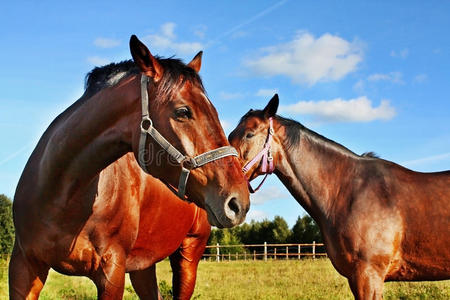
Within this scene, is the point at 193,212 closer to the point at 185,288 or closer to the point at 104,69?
the point at 185,288

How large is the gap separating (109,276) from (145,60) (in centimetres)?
154

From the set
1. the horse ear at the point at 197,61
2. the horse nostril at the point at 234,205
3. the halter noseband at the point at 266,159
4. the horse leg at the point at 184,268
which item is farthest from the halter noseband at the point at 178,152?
the horse leg at the point at 184,268

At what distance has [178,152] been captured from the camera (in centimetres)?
262

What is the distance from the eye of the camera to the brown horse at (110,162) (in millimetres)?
2598

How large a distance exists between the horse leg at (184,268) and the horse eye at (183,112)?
300 centimetres

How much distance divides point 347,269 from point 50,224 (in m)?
2.93

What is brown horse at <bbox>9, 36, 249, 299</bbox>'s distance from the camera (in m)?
2.60

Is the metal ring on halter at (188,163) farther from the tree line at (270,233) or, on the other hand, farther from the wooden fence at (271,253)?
the tree line at (270,233)

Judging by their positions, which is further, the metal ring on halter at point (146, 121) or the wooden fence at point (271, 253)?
the wooden fence at point (271, 253)

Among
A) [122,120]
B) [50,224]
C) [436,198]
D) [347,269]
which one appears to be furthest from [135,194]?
[436,198]

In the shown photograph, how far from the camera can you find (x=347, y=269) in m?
4.57

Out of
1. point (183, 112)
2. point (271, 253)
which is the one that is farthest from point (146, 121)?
point (271, 253)

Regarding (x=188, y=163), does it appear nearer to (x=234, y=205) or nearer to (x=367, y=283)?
(x=234, y=205)

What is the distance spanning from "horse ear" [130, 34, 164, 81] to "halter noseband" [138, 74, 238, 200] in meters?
0.07
